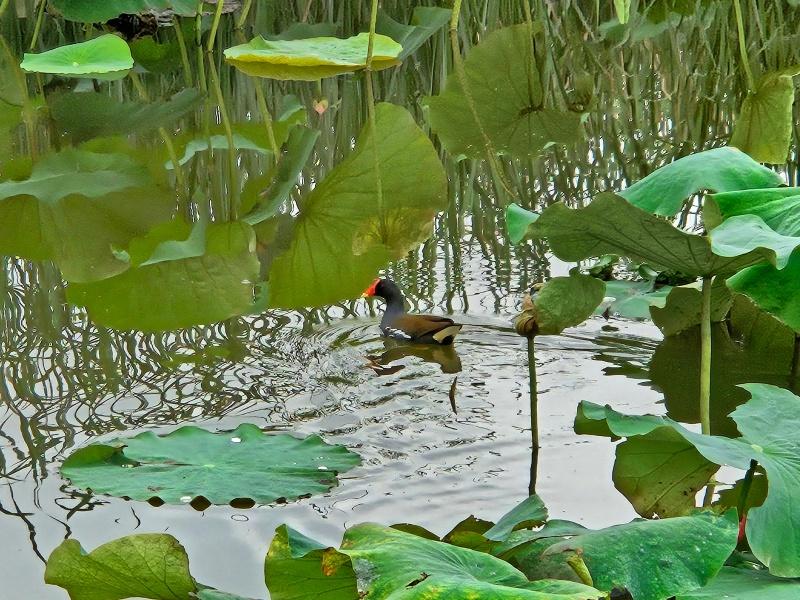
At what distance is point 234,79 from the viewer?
3945 mm

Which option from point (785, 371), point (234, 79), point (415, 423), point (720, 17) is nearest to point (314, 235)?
point (415, 423)

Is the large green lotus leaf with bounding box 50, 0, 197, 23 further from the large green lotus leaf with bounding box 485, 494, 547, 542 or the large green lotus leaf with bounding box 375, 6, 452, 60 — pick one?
the large green lotus leaf with bounding box 485, 494, 547, 542

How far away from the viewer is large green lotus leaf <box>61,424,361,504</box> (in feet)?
5.36

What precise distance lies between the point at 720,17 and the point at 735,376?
96.9 inches

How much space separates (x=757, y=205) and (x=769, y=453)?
34cm

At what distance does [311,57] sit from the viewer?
7.40ft

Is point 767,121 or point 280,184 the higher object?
point 767,121

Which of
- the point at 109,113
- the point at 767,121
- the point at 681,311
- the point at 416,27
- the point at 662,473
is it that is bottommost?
the point at 681,311

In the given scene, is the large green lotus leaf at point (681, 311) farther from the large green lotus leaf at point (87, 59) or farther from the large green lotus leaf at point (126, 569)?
the large green lotus leaf at point (87, 59)

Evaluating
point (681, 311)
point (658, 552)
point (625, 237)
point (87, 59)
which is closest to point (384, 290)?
point (681, 311)

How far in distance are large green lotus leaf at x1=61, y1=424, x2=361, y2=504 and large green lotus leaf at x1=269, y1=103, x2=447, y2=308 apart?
65 cm

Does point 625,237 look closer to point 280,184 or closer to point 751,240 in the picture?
point 751,240

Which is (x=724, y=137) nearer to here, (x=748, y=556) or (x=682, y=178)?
(x=682, y=178)

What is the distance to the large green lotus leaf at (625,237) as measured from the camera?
4.65ft
